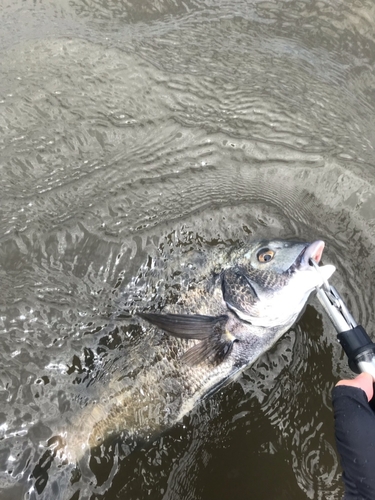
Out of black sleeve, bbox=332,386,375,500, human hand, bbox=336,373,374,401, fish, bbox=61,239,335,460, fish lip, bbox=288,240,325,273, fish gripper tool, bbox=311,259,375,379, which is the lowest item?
fish, bbox=61,239,335,460

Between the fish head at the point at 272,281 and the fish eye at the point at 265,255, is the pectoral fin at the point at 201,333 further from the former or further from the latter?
the fish eye at the point at 265,255

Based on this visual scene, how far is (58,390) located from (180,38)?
3.13m

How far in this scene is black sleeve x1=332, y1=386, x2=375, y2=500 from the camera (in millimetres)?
1825

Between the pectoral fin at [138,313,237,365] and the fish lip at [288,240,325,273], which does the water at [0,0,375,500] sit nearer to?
the pectoral fin at [138,313,237,365]

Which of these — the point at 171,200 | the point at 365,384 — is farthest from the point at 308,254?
the point at 171,200

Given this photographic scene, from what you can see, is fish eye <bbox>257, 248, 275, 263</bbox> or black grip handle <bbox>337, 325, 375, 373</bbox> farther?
fish eye <bbox>257, 248, 275, 263</bbox>

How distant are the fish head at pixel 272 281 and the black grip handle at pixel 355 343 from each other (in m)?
0.33

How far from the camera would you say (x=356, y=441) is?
185 cm

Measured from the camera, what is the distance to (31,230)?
121 inches

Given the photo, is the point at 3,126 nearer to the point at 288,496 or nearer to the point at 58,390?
the point at 58,390

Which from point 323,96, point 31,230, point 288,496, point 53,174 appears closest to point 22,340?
point 31,230

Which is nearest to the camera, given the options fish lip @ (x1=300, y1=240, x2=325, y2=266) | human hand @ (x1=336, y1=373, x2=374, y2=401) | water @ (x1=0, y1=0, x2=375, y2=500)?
human hand @ (x1=336, y1=373, x2=374, y2=401)

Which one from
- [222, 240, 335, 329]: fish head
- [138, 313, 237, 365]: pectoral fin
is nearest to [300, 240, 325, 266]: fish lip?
[222, 240, 335, 329]: fish head

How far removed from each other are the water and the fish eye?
0.45 m
